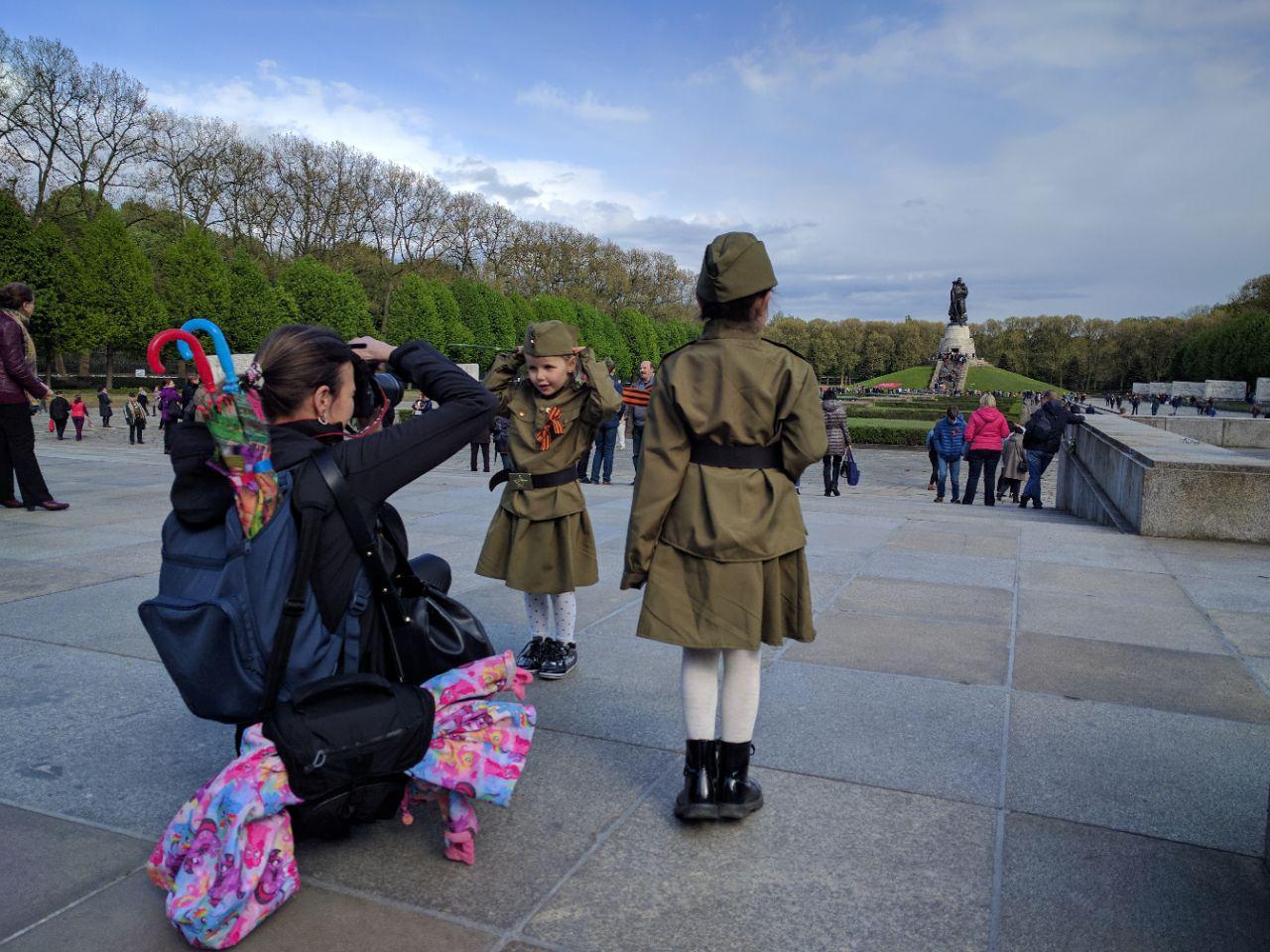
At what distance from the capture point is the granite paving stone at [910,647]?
4301 mm

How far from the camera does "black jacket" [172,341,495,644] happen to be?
7.29 feet

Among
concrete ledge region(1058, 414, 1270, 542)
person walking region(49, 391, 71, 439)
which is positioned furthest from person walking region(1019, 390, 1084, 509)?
person walking region(49, 391, 71, 439)

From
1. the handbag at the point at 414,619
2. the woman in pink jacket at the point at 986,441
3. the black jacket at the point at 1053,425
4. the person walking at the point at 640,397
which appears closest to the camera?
the handbag at the point at 414,619

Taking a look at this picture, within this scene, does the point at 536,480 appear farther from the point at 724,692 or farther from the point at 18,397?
the point at 18,397

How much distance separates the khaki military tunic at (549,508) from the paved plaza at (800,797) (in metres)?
0.50

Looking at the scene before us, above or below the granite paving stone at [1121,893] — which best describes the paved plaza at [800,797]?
below

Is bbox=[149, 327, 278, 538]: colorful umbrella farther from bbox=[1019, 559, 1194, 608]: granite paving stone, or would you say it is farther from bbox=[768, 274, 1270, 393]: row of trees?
bbox=[768, 274, 1270, 393]: row of trees

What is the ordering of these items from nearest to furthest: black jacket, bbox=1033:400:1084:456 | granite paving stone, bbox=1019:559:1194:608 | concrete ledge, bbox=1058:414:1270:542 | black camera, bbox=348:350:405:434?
black camera, bbox=348:350:405:434
granite paving stone, bbox=1019:559:1194:608
concrete ledge, bbox=1058:414:1270:542
black jacket, bbox=1033:400:1084:456

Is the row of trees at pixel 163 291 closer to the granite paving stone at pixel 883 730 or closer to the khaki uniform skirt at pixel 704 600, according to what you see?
the granite paving stone at pixel 883 730

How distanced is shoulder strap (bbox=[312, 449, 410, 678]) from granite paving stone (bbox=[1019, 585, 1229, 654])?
373 centimetres

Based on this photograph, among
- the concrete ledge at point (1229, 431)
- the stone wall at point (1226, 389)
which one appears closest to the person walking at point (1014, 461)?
the concrete ledge at point (1229, 431)

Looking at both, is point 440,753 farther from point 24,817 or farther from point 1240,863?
point 1240,863

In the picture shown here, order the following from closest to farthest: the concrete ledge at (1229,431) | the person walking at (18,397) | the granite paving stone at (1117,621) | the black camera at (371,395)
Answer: the black camera at (371,395), the granite paving stone at (1117,621), the person walking at (18,397), the concrete ledge at (1229,431)

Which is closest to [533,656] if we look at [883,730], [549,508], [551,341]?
[549,508]
